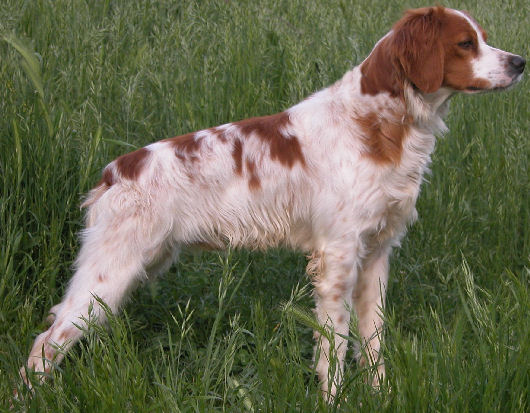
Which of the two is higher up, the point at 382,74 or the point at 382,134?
the point at 382,74

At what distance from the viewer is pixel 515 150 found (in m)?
3.98

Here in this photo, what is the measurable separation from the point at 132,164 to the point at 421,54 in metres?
1.23

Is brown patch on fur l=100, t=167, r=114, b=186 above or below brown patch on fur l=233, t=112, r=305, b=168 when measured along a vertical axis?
below

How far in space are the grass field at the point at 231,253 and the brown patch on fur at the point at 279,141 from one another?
62 centimetres

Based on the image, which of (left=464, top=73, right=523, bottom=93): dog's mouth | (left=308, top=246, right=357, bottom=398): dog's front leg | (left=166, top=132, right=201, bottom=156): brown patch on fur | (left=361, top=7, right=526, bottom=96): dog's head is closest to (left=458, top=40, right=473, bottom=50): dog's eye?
(left=361, top=7, right=526, bottom=96): dog's head

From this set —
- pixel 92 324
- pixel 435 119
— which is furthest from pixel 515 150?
pixel 92 324

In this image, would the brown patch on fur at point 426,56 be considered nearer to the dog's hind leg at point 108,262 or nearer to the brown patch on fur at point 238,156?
the brown patch on fur at point 238,156

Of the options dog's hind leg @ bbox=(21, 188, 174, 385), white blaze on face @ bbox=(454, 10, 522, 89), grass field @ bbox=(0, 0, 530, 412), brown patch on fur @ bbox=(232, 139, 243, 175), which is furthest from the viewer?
brown patch on fur @ bbox=(232, 139, 243, 175)

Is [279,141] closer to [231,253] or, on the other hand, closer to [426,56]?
[426,56]

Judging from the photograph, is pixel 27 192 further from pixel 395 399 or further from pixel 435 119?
pixel 395 399

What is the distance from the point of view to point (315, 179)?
3016 millimetres

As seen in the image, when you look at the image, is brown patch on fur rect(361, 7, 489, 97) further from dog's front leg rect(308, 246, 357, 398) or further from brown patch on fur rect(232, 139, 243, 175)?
dog's front leg rect(308, 246, 357, 398)

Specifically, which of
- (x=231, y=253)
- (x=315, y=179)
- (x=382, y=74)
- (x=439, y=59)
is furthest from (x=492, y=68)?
(x=231, y=253)

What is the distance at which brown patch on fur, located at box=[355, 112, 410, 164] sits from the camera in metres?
2.97
